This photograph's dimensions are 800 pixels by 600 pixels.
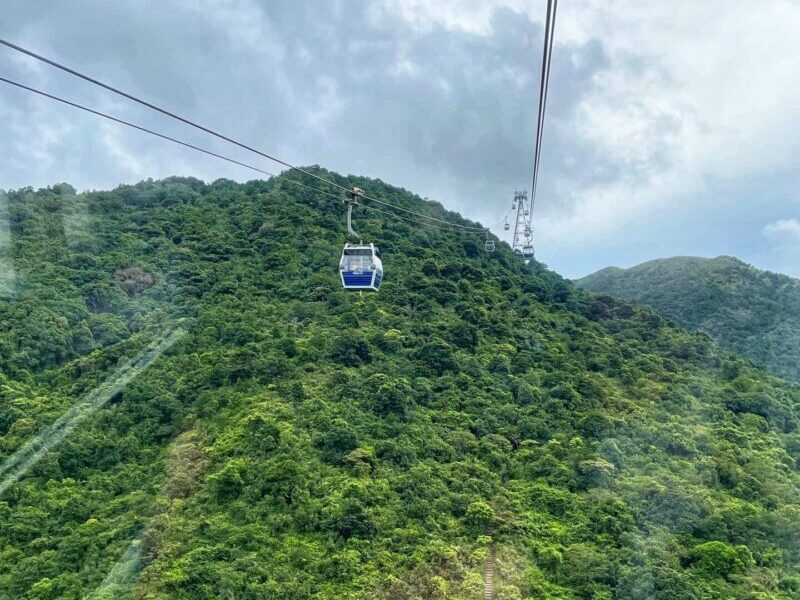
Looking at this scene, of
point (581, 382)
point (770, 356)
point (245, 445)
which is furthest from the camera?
point (770, 356)

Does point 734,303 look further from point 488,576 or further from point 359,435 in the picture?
point 488,576

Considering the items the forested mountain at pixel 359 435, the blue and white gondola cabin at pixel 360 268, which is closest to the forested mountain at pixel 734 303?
the forested mountain at pixel 359 435

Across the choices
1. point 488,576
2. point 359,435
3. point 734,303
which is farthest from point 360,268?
point 734,303

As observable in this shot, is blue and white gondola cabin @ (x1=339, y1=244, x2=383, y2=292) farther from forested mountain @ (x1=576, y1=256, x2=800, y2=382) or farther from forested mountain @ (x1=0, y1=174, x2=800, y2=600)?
forested mountain @ (x1=576, y1=256, x2=800, y2=382)

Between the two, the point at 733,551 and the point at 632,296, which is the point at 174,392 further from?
the point at 632,296

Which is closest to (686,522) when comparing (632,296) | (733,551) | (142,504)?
(733,551)

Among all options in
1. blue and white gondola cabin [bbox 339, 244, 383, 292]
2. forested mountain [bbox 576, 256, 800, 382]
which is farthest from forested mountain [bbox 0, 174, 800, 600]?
forested mountain [bbox 576, 256, 800, 382]

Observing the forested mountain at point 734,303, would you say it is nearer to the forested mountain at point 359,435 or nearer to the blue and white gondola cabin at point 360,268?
the forested mountain at point 359,435
